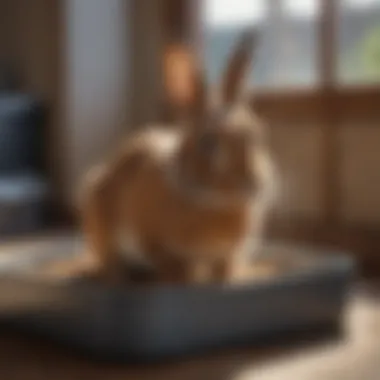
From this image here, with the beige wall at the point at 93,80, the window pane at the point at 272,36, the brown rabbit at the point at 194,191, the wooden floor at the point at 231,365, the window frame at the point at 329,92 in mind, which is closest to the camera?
the wooden floor at the point at 231,365

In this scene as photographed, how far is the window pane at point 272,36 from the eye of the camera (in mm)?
2246

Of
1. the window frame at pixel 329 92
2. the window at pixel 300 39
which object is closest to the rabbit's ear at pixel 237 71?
the window at pixel 300 39

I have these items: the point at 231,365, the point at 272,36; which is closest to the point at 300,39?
the point at 272,36

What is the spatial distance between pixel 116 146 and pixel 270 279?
148 cm

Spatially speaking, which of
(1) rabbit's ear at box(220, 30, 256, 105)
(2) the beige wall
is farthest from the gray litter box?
(2) the beige wall

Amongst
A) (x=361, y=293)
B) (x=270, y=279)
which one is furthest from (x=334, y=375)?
(x=361, y=293)

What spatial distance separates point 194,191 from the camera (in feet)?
3.94

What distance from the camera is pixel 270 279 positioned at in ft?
3.95

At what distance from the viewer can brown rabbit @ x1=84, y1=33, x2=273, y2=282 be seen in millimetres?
1198

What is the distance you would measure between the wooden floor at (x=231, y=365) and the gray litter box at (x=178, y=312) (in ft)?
0.06

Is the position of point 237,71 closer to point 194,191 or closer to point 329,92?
point 194,191

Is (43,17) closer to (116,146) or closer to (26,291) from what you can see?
(116,146)

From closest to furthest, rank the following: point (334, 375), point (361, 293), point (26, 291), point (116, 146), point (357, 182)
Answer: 1. point (334, 375)
2. point (26, 291)
3. point (361, 293)
4. point (357, 182)
5. point (116, 146)

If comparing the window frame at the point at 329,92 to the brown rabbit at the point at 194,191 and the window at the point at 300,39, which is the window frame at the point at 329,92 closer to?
the window at the point at 300,39
